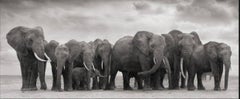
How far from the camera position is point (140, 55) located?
24828 mm

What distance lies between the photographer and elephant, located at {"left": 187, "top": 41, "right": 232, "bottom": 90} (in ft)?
80.4

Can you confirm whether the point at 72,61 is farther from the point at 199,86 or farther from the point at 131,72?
the point at 199,86

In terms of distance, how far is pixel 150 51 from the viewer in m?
24.7

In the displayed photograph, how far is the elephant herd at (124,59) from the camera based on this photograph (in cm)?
2461

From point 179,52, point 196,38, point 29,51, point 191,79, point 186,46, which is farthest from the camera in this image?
point 196,38

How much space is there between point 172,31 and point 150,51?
18.8ft

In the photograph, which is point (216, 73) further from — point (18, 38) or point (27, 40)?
point (18, 38)

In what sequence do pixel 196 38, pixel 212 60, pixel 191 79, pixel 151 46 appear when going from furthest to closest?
pixel 196 38
pixel 191 79
pixel 212 60
pixel 151 46

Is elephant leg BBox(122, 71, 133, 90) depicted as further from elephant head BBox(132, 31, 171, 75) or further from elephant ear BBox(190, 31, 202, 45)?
elephant ear BBox(190, 31, 202, 45)

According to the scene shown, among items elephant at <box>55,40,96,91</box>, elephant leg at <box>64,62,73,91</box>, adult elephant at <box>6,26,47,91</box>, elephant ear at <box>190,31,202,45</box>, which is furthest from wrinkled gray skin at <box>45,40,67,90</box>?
elephant ear at <box>190,31,202,45</box>

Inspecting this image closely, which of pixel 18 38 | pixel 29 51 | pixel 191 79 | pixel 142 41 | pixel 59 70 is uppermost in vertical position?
pixel 18 38

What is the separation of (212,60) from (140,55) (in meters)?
3.83

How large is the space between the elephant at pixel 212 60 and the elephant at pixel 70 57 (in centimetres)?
572

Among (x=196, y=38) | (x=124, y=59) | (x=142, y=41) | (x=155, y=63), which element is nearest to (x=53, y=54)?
(x=124, y=59)
